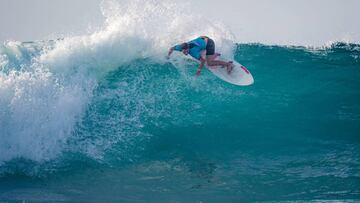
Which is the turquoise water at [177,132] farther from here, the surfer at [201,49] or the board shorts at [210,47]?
the board shorts at [210,47]

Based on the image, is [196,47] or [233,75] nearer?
[196,47]

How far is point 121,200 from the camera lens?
6.15 metres

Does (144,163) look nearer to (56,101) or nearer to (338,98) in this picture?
(56,101)

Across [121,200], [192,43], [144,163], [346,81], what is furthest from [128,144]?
[346,81]

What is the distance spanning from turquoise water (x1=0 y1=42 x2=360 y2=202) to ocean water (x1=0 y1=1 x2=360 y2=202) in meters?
0.03

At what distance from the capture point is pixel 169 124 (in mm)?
8945

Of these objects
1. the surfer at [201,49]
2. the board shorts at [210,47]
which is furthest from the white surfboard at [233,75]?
the board shorts at [210,47]

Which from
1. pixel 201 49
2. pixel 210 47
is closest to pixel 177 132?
pixel 201 49

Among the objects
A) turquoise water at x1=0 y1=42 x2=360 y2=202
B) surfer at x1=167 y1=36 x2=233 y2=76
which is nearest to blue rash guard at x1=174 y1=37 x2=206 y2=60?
surfer at x1=167 y1=36 x2=233 y2=76

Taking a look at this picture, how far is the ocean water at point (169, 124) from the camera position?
6664 millimetres

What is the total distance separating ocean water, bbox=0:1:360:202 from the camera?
21.9 feet

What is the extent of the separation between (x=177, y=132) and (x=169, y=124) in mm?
292

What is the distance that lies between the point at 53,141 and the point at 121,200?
2.55m

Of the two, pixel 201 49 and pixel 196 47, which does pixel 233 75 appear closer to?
pixel 201 49
